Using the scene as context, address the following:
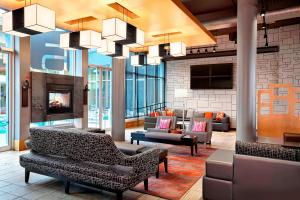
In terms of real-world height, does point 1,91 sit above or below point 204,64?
below

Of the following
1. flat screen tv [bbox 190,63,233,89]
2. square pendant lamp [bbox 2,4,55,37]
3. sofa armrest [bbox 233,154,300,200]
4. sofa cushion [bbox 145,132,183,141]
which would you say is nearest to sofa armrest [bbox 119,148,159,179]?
sofa armrest [bbox 233,154,300,200]

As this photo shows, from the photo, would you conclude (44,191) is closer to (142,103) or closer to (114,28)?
(114,28)

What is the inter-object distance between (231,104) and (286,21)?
3.93 m

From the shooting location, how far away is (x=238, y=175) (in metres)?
2.72

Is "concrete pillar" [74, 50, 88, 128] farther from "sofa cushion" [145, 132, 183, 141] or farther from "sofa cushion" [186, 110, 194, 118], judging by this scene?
"sofa cushion" [186, 110, 194, 118]

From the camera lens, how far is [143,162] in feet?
10.1

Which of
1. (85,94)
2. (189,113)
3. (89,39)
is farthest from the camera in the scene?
(189,113)

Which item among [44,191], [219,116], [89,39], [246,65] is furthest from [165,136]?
[219,116]

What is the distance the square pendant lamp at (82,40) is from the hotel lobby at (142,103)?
2cm

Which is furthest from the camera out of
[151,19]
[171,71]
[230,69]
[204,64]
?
[171,71]

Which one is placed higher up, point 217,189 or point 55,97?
point 55,97

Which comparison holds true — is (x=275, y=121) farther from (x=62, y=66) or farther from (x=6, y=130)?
(x=6, y=130)

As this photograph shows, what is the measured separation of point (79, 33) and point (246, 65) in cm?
356

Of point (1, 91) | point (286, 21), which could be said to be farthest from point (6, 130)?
point (286, 21)
